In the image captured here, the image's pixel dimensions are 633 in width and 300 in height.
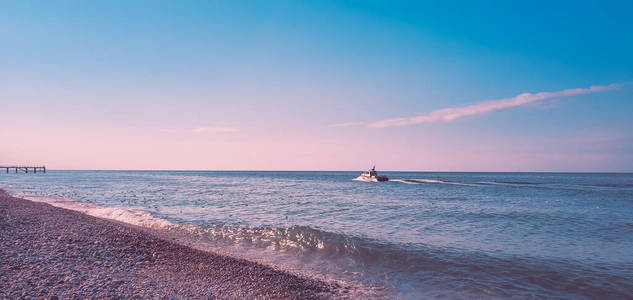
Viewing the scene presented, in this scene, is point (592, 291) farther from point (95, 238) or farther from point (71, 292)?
point (95, 238)

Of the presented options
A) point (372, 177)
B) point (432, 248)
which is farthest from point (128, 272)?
point (372, 177)

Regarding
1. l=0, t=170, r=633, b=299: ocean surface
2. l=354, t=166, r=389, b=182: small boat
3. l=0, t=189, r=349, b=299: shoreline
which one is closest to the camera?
l=0, t=189, r=349, b=299: shoreline

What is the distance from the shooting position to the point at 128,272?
28.1ft

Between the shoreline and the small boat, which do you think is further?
the small boat

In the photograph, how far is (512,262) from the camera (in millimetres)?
11773

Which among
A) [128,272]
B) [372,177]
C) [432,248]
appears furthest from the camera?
[372,177]

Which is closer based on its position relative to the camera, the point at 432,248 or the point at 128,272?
the point at 128,272

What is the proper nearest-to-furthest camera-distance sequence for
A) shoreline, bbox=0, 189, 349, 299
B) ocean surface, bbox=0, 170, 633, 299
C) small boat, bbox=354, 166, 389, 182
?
shoreline, bbox=0, 189, 349, 299, ocean surface, bbox=0, 170, 633, 299, small boat, bbox=354, 166, 389, 182

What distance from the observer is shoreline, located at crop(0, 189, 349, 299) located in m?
7.19

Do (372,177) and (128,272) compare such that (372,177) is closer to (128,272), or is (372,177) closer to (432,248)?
(432,248)

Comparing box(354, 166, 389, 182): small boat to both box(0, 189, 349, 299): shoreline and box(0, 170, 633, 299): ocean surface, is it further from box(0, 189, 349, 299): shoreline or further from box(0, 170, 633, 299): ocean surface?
box(0, 189, 349, 299): shoreline

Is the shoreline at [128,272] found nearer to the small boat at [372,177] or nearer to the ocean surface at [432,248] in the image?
the ocean surface at [432,248]

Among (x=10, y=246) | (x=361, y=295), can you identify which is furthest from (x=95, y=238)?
(x=361, y=295)

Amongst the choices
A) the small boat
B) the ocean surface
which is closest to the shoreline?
the ocean surface
